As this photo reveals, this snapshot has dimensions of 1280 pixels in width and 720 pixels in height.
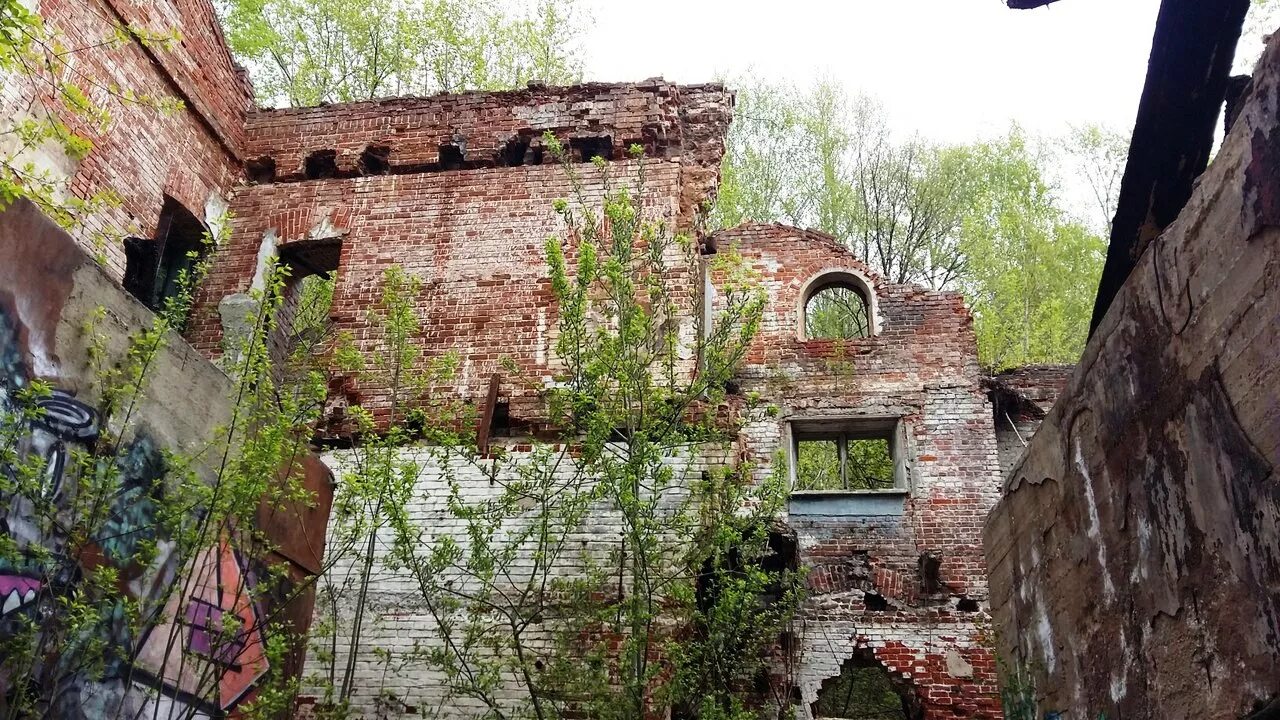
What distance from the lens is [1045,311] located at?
16484 millimetres

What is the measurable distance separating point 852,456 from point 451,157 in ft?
23.9

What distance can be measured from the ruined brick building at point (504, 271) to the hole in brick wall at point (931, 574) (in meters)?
0.02

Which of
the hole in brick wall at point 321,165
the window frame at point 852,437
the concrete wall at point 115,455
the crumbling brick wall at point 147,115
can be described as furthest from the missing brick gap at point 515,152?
the window frame at point 852,437

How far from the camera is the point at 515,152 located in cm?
901

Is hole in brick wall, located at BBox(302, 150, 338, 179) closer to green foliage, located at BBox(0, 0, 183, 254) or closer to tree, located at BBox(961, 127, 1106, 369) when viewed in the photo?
green foliage, located at BBox(0, 0, 183, 254)

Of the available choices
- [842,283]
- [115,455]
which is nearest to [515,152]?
[842,283]

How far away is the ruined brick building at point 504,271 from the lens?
25.9 feet

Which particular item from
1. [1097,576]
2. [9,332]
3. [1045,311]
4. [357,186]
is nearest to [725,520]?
[1097,576]

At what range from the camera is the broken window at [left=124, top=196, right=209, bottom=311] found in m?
8.24

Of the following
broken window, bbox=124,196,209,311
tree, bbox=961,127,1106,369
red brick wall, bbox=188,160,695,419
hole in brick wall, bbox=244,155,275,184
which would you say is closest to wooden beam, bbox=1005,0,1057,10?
red brick wall, bbox=188,160,695,419

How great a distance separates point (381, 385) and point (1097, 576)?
571cm

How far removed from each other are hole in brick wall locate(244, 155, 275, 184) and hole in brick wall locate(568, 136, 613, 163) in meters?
3.05

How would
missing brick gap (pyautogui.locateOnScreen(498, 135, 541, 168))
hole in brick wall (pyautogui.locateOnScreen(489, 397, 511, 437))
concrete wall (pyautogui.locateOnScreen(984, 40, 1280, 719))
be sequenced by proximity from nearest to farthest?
concrete wall (pyautogui.locateOnScreen(984, 40, 1280, 719)), hole in brick wall (pyautogui.locateOnScreen(489, 397, 511, 437)), missing brick gap (pyautogui.locateOnScreen(498, 135, 541, 168))

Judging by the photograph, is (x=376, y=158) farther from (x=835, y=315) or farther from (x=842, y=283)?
(x=835, y=315)
